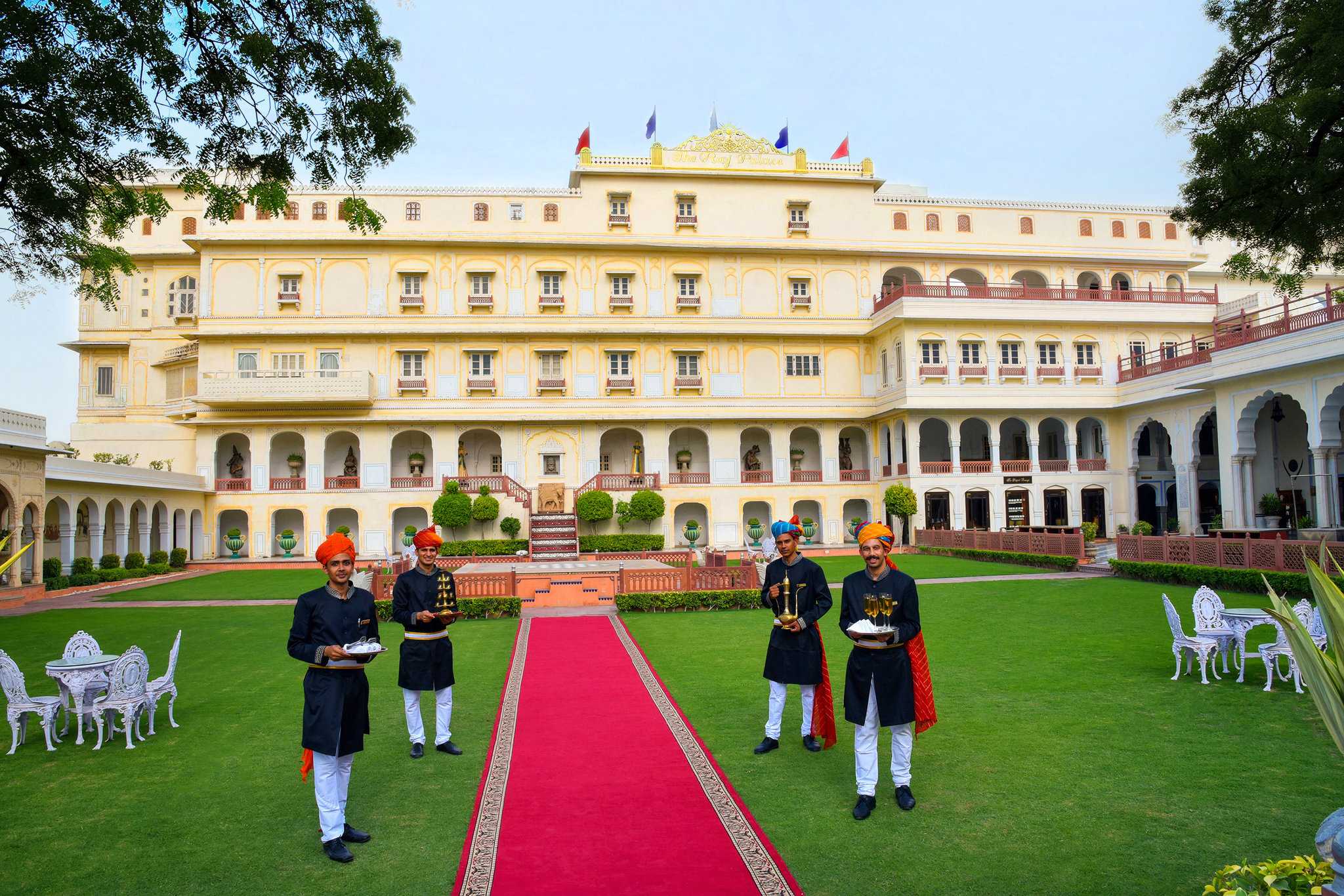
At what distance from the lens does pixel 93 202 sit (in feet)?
42.7

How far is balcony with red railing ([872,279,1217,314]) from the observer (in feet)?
113

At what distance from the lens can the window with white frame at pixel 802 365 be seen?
120 feet

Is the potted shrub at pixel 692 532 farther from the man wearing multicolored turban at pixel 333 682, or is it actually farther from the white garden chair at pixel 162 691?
the man wearing multicolored turban at pixel 333 682

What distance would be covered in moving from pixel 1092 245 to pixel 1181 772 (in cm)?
3720

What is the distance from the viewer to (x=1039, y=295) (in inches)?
1372

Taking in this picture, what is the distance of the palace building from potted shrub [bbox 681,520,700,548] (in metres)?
1.06

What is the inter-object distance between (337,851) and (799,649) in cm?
385

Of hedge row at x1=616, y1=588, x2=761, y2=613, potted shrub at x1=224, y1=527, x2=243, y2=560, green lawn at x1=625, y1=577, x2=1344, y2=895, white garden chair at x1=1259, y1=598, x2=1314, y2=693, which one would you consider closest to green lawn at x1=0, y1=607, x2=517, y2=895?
green lawn at x1=625, y1=577, x2=1344, y2=895

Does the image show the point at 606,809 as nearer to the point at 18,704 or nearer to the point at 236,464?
the point at 18,704

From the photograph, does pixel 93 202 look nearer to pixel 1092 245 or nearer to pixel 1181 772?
pixel 1181 772

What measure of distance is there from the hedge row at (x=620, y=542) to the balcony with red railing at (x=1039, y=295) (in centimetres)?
1336

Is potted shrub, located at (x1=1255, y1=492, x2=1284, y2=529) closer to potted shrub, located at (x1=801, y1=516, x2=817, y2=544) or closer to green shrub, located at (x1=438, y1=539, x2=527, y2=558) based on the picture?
potted shrub, located at (x1=801, y1=516, x2=817, y2=544)

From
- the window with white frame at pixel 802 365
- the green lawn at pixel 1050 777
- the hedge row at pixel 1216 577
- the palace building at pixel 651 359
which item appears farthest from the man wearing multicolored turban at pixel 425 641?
the window with white frame at pixel 802 365

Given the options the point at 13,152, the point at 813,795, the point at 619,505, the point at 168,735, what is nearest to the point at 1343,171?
the point at 813,795
